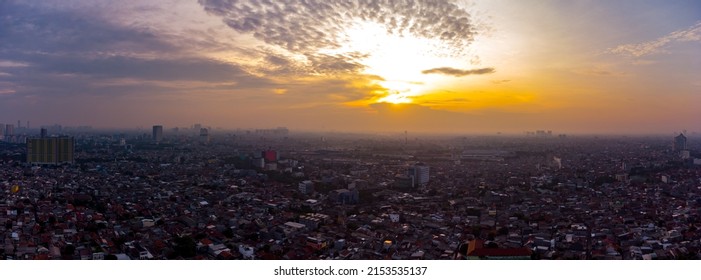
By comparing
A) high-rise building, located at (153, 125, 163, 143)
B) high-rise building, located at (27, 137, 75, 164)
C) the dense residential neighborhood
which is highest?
high-rise building, located at (153, 125, 163, 143)

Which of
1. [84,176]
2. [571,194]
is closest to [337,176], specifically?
[571,194]

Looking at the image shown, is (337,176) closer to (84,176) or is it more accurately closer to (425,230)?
(425,230)

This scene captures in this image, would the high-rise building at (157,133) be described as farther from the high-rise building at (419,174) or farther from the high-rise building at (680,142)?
the high-rise building at (680,142)

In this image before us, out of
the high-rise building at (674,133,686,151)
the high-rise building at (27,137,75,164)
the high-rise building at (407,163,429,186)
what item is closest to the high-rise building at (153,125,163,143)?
the high-rise building at (27,137,75,164)

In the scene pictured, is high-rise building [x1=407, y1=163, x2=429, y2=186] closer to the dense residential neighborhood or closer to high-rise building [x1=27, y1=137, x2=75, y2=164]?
the dense residential neighborhood

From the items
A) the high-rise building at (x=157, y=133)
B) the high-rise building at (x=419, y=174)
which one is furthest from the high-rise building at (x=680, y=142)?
the high-rise building at (x=157, y=133)
